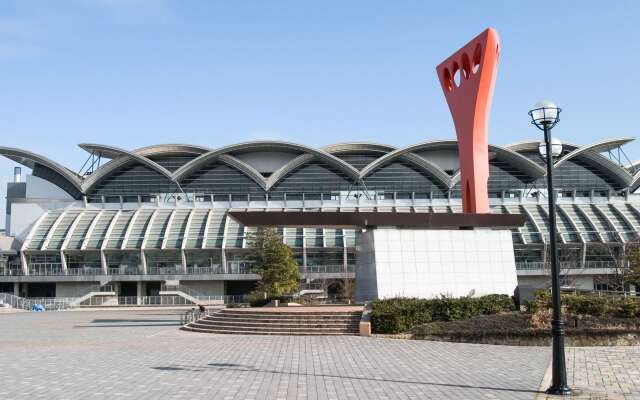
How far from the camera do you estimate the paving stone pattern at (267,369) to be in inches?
509

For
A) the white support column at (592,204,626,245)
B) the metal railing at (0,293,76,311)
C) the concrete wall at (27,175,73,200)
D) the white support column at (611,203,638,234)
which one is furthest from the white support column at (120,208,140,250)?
the white support column at (611,203,638,234)

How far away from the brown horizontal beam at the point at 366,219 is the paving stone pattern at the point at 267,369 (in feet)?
21.9

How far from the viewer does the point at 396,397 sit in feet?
40.5

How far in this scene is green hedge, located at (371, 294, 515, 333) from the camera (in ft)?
79.2

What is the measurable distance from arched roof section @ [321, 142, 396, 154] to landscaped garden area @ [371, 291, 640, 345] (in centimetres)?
5259

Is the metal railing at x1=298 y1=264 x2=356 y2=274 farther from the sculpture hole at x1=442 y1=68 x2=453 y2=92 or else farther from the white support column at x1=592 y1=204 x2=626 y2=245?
the white support column at x1=592 y1=204 x2=626 y2=245

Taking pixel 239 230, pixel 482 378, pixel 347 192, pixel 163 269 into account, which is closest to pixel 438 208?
pixel 347 192

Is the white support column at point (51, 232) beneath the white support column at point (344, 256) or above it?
above

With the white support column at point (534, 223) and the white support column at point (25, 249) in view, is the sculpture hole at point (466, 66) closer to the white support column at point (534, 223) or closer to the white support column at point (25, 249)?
the white support column at point (534, 223)

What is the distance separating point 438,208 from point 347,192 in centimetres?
1133

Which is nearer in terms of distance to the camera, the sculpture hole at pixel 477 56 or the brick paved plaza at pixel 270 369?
the brick paved plaza at pixel 270 369

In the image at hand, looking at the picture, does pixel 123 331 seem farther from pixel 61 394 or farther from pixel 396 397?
pixel 396 397

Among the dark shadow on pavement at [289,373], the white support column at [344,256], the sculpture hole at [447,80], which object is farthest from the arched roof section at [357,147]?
the dark shadow on pavement at [289,373]

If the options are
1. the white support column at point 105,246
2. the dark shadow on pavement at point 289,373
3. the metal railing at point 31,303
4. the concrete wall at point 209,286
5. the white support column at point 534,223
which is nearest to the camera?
the dark shadow on pavement at point 289,373
